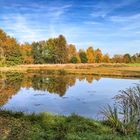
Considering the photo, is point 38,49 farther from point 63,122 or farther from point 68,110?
point 63,122

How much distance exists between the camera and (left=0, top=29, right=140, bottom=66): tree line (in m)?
74.3

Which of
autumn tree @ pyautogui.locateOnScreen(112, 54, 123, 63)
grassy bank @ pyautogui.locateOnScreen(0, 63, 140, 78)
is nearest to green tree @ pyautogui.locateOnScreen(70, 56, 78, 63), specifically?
grassy bank @ pyautogui.locateOnScreen(0, 63, 140, 78)

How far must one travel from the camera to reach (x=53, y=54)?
90.6 metres

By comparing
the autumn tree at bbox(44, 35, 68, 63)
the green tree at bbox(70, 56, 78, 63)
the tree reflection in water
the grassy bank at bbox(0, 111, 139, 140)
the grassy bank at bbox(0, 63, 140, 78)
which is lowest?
the tree reflection in water

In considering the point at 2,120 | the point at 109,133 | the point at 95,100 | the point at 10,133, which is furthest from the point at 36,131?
the point at 95,100

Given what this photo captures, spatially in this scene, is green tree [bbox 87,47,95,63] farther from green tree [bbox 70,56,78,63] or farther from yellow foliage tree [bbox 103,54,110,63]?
green tree [bbox 70,56,78,63]

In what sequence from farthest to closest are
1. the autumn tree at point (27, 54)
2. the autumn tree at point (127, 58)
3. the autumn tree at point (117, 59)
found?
the autumn tree at point (117, 59)
the autumn tree at point (127, 58)
the autumn tree at point (27, 54)

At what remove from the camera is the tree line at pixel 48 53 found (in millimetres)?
74319

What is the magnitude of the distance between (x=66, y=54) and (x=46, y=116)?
8009cm

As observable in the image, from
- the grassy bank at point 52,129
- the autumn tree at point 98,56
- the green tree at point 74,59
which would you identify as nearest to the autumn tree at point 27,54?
the green tree at point 74,59

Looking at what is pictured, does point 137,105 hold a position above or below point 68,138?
above

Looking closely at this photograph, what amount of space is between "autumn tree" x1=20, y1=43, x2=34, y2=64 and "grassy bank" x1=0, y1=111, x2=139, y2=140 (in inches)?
2697

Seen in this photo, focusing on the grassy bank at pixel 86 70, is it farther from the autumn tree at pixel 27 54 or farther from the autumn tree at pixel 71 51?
the autumn tree at pixel 71 51

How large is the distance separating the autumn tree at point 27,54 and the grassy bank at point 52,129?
2697 inches
